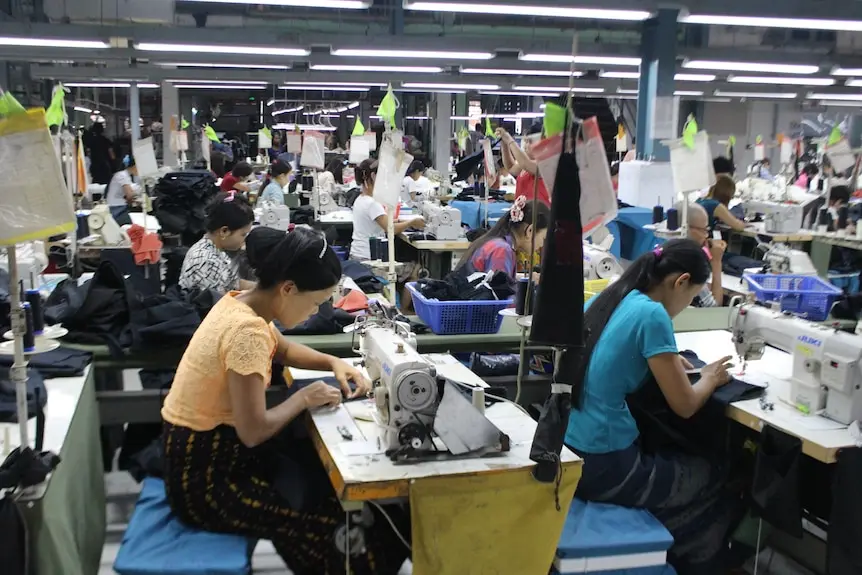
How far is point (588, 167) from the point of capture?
1.73 metres

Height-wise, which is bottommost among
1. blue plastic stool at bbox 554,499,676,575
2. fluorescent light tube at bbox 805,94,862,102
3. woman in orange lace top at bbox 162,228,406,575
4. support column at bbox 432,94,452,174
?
blue plastic stool at bbox 554,499,676,575

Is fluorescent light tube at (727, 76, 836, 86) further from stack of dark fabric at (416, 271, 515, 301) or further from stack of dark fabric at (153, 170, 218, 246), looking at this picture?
stack of dark fabric at (416, 271, 515, 301)

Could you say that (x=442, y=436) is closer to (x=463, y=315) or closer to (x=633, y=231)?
(x=463, y=315)

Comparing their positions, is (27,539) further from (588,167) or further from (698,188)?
(698,188)

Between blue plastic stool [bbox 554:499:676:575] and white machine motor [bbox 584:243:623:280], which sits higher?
white machine motor [bbox 584:243:623:280]

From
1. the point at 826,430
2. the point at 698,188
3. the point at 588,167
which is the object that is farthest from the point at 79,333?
the point at 698,188

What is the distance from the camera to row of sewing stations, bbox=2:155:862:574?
72.6 inches

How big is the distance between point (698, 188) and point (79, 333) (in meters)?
2.72

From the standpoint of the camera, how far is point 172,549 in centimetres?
196

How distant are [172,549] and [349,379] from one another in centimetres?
71

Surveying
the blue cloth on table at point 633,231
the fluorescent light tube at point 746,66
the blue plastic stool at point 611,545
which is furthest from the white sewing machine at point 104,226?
the fluorescent light tube at point 746,66

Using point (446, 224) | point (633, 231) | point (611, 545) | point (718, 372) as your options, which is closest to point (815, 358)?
point (718, 372)

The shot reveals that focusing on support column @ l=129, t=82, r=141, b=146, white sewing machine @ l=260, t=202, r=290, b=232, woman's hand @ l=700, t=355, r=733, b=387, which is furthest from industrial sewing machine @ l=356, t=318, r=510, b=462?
support column @ l=129, t=82, r=141, b=146

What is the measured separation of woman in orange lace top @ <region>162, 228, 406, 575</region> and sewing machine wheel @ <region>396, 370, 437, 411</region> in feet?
1.19
